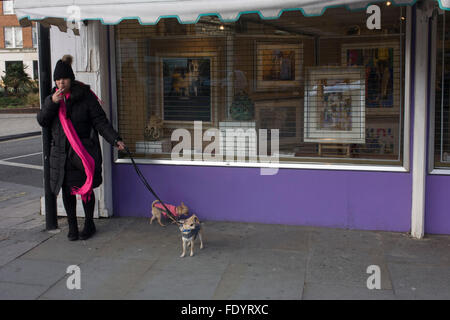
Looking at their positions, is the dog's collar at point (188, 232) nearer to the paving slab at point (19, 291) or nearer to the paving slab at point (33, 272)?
the paving slab at point (33, 272)

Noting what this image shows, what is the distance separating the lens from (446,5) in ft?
14.1

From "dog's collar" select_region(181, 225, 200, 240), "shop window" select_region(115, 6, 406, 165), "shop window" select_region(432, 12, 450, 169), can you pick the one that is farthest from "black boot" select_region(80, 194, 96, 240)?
"shop window" select_region(432, 12, 450, 169)

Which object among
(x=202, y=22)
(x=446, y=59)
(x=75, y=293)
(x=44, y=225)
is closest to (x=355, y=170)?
(x=446, y=59)

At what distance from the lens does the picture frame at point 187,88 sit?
21.9 ft

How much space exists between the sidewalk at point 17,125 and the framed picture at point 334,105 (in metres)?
14.1

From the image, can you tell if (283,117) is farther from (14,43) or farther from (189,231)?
(14,43)

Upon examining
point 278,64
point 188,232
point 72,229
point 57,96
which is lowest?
point 72,229

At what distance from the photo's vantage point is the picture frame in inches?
263

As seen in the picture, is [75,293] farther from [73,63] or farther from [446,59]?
[446,59]

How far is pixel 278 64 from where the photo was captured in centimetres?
644

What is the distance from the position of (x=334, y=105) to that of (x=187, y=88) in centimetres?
186

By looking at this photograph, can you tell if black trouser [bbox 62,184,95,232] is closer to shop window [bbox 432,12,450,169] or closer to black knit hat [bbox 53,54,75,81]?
black knit hat [bbox 53,54,75,81]

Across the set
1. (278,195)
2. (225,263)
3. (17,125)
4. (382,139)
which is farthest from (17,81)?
(225,263)
